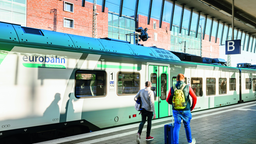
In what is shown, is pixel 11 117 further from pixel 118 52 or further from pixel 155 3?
pixel 155 3

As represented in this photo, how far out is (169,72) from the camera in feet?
30.4

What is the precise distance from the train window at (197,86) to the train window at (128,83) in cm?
386

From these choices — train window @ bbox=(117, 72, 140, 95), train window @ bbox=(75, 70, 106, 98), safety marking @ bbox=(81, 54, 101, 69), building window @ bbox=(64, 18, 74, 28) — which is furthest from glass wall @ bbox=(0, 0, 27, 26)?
train window @ bbox=(75, 70, 106, 98)

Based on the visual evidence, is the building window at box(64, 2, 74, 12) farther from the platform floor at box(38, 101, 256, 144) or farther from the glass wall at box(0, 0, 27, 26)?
the platform floor at box(38, 101, 256, 144)

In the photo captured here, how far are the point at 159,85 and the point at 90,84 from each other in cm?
327

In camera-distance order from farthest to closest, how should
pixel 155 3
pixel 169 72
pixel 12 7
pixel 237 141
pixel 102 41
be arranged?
pixel 12 7 < pixel 155 3 < pixel 169 72 < pixel 102 41 < pixel 237 141

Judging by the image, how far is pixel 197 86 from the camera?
35.9 feet

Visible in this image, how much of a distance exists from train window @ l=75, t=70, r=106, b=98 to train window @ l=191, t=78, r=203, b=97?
17.8ft

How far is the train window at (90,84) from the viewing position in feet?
20.2

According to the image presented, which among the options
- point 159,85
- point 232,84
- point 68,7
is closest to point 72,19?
point 68,7

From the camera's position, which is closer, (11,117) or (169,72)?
(11,117)

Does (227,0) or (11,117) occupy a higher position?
(227,0)

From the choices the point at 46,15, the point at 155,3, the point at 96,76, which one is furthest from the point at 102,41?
the point at 46,15

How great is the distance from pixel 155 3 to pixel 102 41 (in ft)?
27.5
